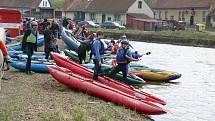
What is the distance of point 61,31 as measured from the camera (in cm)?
2873

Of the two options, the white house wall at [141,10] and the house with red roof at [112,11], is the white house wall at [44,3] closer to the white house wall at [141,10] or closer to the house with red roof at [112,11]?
the house with red roof at [112,11]

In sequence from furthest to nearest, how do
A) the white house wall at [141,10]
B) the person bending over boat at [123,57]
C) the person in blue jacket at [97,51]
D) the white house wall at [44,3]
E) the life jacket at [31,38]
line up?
the white house wall at [44,3] < the white house wall at [141,10] < the life jacket at [31,38] < the person bending over boat at [123,57] < the person in blue jacket at [97,51]

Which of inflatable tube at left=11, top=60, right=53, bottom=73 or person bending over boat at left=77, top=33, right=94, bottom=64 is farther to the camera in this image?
person bending over boat at left=77, top=33, right=94, bottom=64

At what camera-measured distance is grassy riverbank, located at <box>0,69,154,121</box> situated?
1057cm

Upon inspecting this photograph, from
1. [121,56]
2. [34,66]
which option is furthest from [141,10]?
[121,56]

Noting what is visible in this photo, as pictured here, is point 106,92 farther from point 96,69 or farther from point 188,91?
point 188,91

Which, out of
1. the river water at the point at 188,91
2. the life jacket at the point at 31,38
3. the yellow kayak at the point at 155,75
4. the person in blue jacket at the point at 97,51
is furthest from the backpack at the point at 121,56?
the yellow kayak at the point at 155,75

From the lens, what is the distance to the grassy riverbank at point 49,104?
1057cm

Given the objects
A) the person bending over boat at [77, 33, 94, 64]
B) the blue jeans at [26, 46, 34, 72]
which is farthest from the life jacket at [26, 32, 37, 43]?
the person bending over boat at [77, 33, 94, 64]

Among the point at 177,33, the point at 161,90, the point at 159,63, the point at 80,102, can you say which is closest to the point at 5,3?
the point at 177,33

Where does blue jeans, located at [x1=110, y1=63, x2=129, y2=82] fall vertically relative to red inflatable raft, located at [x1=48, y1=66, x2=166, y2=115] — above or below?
above

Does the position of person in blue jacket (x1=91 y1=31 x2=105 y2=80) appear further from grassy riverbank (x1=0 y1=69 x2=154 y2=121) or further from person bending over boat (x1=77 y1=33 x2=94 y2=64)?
person bending over boat (x1=77 y1=33 x2=94 y2=64)

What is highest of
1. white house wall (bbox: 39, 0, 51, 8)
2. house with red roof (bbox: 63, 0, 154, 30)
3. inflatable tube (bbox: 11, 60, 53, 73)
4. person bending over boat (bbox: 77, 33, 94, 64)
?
white house wall (bbox: 39, 0, 51, 8)

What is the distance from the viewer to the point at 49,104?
12102mm
